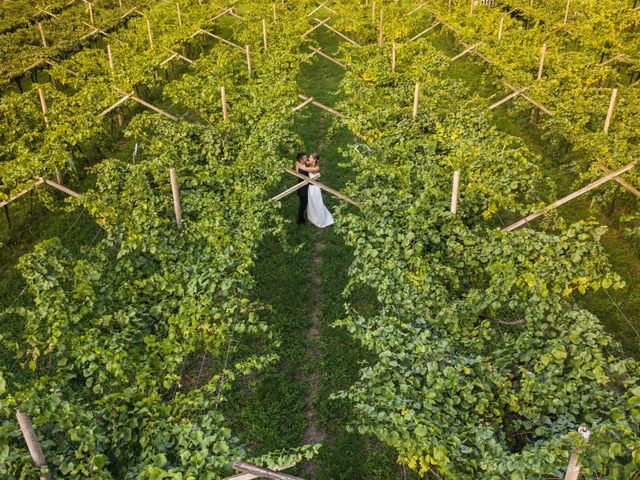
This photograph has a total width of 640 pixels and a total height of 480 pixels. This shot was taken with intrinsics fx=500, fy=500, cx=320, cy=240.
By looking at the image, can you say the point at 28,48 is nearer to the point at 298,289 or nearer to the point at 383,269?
the point at 298,289

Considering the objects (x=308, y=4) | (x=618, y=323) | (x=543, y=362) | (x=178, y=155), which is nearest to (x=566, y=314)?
(x=543, y=362)

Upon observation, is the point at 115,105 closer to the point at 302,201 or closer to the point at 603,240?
the point at 302,201

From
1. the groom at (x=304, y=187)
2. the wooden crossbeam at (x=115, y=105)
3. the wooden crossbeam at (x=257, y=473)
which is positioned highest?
the wooden crossbeam at (x=257, y=473)

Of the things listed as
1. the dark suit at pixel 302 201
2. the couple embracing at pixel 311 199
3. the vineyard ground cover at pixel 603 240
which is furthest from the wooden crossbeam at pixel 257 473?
the dark suit at pixel 302 201

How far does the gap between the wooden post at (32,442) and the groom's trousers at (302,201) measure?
24.3 feet

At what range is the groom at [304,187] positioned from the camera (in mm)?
9977

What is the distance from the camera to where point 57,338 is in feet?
16.8

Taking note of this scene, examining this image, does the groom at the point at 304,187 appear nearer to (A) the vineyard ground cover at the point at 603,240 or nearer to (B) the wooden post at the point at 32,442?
(A) the vineyard ground cover at the point at 603,240

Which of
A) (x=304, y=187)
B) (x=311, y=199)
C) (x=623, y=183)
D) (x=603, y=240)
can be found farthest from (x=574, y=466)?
(x=603, y=240)

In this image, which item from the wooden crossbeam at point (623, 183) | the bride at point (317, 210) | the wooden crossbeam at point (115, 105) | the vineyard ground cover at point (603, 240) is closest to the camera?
the wooden crossbeam at point (623, 183)

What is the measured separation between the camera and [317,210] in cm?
1065

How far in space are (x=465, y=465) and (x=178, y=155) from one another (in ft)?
21.8

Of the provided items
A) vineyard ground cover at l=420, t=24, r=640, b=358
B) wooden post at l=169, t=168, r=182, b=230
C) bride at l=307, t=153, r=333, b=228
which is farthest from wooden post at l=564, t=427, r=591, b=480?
bride at l=307, t=153, r=333, b=228

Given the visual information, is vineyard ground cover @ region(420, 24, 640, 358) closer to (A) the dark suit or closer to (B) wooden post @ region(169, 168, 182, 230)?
(A) the dark suit
